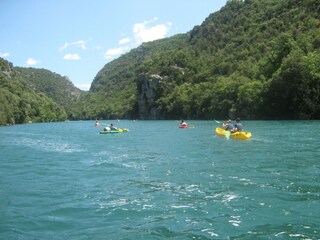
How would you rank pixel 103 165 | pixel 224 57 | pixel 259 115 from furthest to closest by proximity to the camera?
1. pixel 224 57
2. pixel 259 115
3. pixel 103 165

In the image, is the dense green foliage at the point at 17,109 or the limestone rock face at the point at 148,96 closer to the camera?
the dense green foliage at the point at 17,109

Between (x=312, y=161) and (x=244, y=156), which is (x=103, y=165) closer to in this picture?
(x=244, y=156)

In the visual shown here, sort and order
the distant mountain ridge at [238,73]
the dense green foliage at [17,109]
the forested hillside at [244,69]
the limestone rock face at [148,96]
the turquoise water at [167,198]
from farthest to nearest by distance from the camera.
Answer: the limestone rock face at [148,96] → the dense green foliage at [17,109] → the distant mountain ridge at [238,73] → the forested hillside at [244,69] → the turquoise water at [167,198]

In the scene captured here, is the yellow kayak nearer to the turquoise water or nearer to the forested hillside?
the turquoise water

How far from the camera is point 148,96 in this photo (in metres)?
159

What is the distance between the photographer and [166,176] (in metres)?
18.7

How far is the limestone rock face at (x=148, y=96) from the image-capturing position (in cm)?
Result: 15662

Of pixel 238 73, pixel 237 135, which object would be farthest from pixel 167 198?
pixel 238 73

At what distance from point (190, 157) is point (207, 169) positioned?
5133 millimetres

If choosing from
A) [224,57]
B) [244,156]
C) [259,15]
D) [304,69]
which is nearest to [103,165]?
[244,156]

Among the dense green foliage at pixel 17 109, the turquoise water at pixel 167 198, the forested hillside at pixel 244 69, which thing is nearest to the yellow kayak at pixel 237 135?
the turquoise water at pixel 167 198

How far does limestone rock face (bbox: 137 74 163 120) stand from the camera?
15662 centimetres

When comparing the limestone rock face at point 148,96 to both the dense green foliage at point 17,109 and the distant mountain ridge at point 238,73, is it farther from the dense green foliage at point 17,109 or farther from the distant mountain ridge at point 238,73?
the dense green foliage at point 17,109

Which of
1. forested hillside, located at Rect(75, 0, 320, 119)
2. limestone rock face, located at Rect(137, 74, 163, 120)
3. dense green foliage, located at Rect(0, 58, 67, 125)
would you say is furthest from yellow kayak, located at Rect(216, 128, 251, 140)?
limestone rock face, located at Rect(137, 74, 163, 120)
